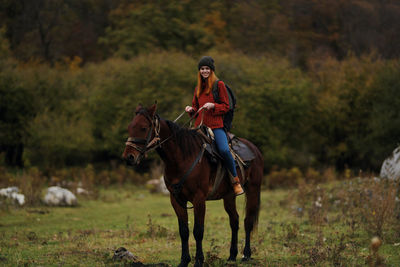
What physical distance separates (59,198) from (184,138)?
1051 cm

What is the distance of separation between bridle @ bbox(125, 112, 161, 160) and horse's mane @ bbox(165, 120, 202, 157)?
35 centimetres

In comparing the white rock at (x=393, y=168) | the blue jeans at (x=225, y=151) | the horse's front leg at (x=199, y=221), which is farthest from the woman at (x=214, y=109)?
the white rock at (x=393, y=168)

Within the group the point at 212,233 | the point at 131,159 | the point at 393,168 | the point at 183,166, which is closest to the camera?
the point at 131,159

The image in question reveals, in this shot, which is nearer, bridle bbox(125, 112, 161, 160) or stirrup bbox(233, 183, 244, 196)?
bridle bbox(125, 112, 161, 160)

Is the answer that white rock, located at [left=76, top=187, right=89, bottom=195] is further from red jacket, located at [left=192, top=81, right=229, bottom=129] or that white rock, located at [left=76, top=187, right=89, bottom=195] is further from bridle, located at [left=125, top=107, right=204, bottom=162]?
bridle, located at [left=125, top=107, right=204, bottom=162]

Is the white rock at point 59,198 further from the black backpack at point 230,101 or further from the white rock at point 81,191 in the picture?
the black backpack at point 230,101

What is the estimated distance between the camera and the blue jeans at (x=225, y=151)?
23.9ft

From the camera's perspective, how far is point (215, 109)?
725cm

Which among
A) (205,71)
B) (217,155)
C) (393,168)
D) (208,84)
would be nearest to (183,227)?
(217,155)

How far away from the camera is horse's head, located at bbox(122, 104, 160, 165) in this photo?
20.0 ft

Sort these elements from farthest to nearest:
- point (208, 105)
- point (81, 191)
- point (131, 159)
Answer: point (81, 191) < point (208, 105) < point (131, 159)

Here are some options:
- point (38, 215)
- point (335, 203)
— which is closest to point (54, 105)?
point (38, 215)

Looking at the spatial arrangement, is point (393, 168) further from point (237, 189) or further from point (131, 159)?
point (131, 159)

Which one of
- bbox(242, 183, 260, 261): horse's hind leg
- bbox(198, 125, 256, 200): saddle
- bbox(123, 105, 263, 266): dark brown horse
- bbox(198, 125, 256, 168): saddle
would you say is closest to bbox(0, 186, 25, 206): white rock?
bbox(242, 183, 260, 261): horse's hind leg
